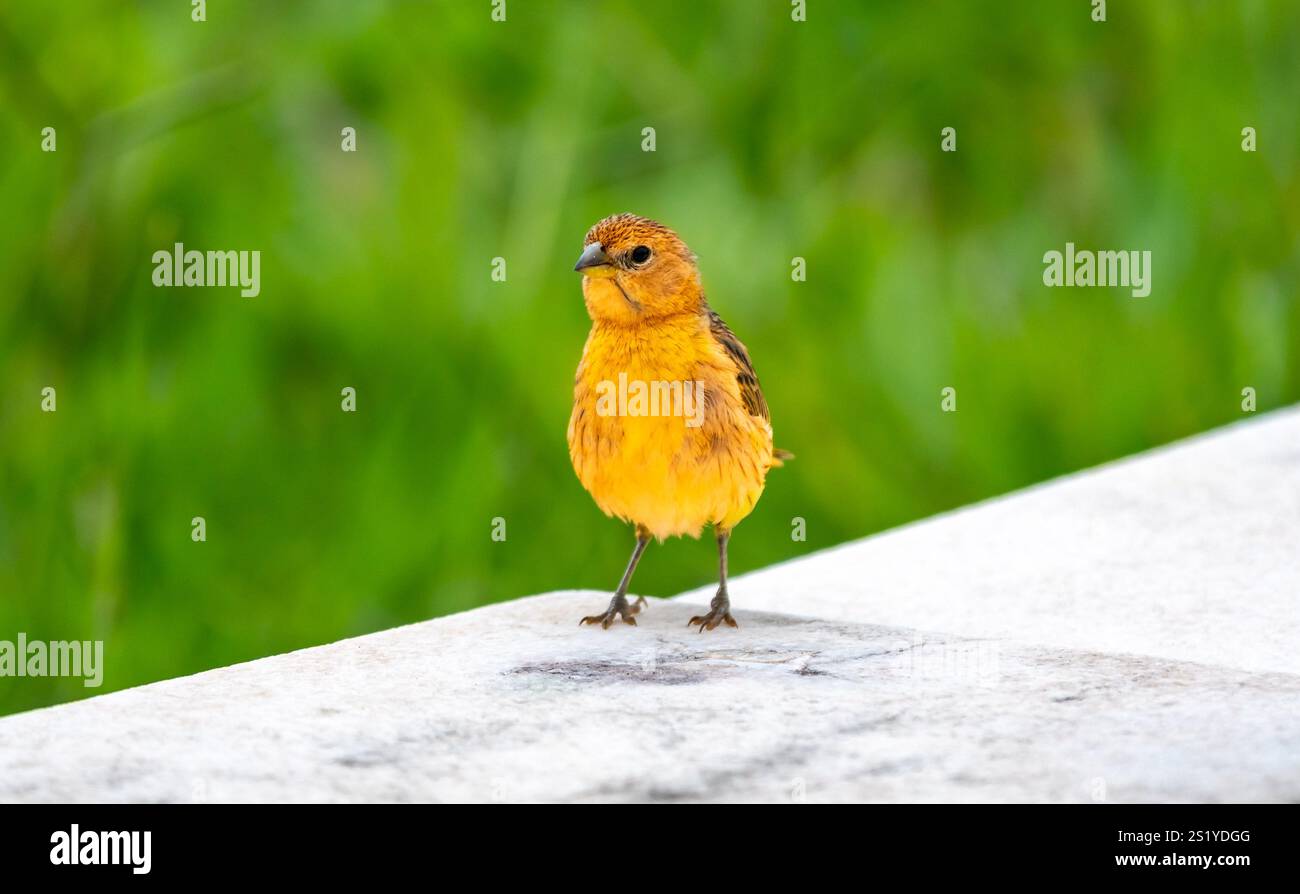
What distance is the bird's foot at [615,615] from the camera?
92.6 inches

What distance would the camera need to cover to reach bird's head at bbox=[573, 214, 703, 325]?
90.1 inches

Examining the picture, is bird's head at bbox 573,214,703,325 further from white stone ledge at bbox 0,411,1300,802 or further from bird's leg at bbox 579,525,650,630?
white stone ledge at bbox 0,411,1300,802

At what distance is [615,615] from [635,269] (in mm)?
460

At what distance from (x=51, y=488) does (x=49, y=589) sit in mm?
210

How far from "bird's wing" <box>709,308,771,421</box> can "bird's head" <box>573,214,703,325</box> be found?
0.11 m

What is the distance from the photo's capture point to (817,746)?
1758 millimetres

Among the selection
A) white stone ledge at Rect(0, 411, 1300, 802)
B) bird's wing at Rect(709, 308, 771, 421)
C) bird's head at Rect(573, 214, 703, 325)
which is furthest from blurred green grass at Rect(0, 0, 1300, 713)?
bird's head at Rect(573, 214, 703, 325)

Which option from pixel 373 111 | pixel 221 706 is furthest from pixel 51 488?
pixel 221 706

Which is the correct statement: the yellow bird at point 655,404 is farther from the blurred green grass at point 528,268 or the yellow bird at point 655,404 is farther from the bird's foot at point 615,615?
the blurred green grass at point 528,268

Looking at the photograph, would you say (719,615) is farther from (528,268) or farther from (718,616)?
(528,268)

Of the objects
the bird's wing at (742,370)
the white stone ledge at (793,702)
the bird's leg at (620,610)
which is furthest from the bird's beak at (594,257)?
the white stone ledge at (793,702)

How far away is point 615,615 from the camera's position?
2.38 metres
